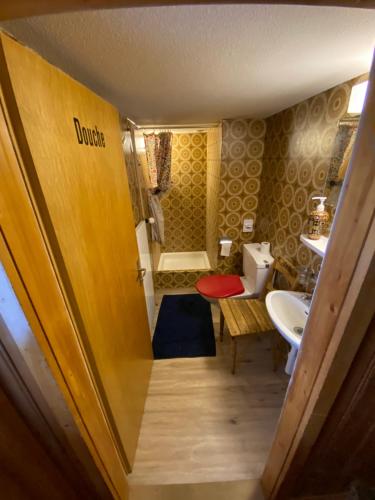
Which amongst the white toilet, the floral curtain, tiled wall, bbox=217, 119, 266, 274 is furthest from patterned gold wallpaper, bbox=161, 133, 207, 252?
the white toilet

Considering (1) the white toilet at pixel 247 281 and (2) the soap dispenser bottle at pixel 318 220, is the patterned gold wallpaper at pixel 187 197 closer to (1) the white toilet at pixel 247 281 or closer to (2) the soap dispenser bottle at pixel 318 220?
(1) the white toilet at pixel 247 281

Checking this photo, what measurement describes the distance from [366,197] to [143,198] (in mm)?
2014

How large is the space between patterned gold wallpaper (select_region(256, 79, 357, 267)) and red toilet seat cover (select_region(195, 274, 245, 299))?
1.62ft

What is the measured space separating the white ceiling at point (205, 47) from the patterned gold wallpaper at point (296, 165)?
16 cm

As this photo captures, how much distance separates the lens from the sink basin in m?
1.24

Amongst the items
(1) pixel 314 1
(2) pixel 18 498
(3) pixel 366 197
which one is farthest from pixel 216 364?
(1) pixel 314 1

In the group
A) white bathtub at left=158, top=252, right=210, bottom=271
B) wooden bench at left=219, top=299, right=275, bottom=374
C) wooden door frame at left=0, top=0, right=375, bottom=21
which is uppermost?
wooden door frame at left=0, top=0, right=375, bottom=21

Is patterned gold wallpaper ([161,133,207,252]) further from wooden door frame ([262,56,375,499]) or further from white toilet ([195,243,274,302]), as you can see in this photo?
wooden door frame ([262,56,375,499])

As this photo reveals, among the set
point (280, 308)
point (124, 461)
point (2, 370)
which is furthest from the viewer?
point (280, 308)

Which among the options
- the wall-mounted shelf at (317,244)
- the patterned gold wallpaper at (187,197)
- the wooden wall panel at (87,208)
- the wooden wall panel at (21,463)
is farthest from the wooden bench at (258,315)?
the patterned gold wallpaper at (187,197)

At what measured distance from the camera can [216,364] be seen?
67.7 inches

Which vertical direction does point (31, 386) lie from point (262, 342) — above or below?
above

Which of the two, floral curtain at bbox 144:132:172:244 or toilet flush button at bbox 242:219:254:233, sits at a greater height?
floral curtain at bbox 144:132:172:244

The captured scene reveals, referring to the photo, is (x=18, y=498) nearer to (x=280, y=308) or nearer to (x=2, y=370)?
(x=2, y=370)
